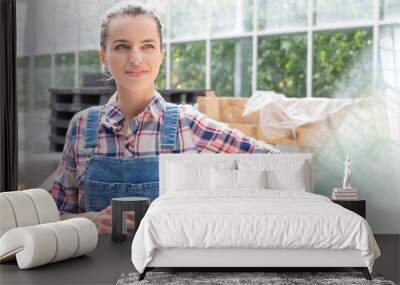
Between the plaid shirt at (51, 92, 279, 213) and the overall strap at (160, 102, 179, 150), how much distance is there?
0.04m

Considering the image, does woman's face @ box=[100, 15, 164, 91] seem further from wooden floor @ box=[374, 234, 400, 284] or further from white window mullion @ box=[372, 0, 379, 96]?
wooden floor @ box=[374, 234, 400, 284]

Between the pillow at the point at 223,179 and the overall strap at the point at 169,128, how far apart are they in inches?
30.9

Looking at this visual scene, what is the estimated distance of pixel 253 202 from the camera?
631 cm

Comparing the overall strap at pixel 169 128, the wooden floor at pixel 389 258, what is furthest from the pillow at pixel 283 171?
the wooden floor at pixel 389 258

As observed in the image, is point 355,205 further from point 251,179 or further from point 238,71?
point 238,71

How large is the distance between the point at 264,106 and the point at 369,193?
1.38m

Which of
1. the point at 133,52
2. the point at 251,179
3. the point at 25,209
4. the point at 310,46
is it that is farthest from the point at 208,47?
the point at 25,209

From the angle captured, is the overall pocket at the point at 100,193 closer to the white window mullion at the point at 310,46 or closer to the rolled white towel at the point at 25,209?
the rolled white towel at the point at 25,209

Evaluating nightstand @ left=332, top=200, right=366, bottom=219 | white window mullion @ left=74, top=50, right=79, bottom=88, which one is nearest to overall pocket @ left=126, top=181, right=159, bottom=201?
white window mullion @ left=74, top=50, right=79, bottom=88

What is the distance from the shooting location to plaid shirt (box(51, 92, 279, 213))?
7992 mm

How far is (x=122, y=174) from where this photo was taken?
8.00 meters

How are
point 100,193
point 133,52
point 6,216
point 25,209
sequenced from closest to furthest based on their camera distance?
point 6,216 < point 25,209 < point 133,52 < point 100,193

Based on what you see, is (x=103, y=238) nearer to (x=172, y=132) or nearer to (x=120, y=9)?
(x=172, y=132)

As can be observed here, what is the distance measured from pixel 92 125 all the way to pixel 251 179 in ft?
5.97
